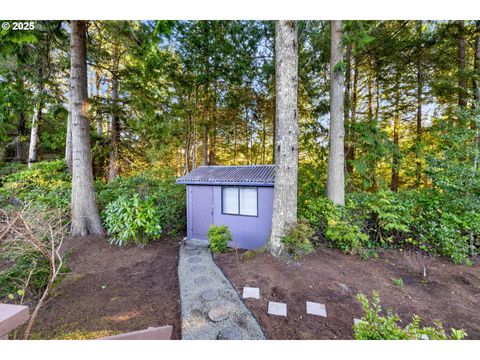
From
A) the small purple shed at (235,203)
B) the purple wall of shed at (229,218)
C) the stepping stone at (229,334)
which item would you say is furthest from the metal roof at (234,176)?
the stepping stone at (229,334)

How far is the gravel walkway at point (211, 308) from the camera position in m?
2.12

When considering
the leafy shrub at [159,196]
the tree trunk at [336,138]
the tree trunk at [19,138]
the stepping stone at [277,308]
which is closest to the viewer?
the stepping stone at [277,308]

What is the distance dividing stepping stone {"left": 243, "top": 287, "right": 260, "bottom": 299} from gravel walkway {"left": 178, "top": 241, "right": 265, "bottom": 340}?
0.14 meters

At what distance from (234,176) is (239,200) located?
0.67 m

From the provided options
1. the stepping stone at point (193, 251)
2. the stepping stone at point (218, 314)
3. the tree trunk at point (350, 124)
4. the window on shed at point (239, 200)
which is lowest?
the stepping stone at point (193, 251)

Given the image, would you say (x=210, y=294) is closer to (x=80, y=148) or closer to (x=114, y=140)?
(x=80, y=148)

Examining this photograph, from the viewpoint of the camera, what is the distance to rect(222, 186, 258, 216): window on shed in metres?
4.88

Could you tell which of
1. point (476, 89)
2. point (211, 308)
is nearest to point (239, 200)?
point (211, 308)

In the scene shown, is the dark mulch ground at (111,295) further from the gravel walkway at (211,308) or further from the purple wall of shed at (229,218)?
the purple wall of shed at (229,218)

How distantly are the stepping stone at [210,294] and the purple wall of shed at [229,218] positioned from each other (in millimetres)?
2088

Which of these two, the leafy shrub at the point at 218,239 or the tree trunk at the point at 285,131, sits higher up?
the tree trunk at the point at 285,131

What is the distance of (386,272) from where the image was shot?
3551mm

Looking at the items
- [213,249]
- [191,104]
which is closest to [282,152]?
[213,249]

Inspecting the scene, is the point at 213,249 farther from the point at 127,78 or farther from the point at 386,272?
the point at 127,78
